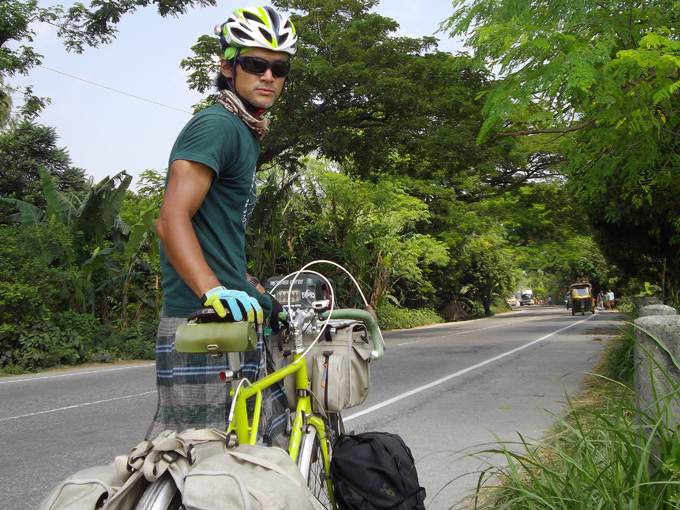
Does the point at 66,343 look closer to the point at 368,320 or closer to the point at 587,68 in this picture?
the point at 587,68

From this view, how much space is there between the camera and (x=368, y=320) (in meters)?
2.59

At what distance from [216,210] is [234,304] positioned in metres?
0.50

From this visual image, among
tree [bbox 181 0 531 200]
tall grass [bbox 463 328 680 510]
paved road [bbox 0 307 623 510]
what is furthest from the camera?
tree [bbox 181 0 531 200]

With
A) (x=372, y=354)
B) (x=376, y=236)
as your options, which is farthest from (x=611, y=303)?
(x=372, y=354)

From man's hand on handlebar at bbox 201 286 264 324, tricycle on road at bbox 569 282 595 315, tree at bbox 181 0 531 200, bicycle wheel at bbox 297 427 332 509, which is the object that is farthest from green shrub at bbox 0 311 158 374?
tricycle on road at bbox 569 282 595 315

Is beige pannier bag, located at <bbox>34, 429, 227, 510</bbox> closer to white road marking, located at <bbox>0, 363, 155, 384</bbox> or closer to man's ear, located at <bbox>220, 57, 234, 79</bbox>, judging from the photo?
man's ear, located at <bbox>220, 57, 234, 79</bbox>

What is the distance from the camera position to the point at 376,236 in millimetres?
25297

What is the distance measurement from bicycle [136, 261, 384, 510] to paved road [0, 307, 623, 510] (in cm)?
79

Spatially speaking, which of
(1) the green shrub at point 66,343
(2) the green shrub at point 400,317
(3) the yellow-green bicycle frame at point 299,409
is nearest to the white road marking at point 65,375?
(1) the green shrub at point 66,343

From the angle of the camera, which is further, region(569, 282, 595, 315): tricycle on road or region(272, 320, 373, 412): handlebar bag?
region(569, 282, 595, 315): tricycle on road

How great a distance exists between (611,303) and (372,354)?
6438 centimetres

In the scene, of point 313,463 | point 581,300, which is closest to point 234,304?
point 313,463

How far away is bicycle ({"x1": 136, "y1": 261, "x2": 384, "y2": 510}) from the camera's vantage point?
5.32 ft

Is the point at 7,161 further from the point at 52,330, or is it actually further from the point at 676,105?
the point at 676,105
